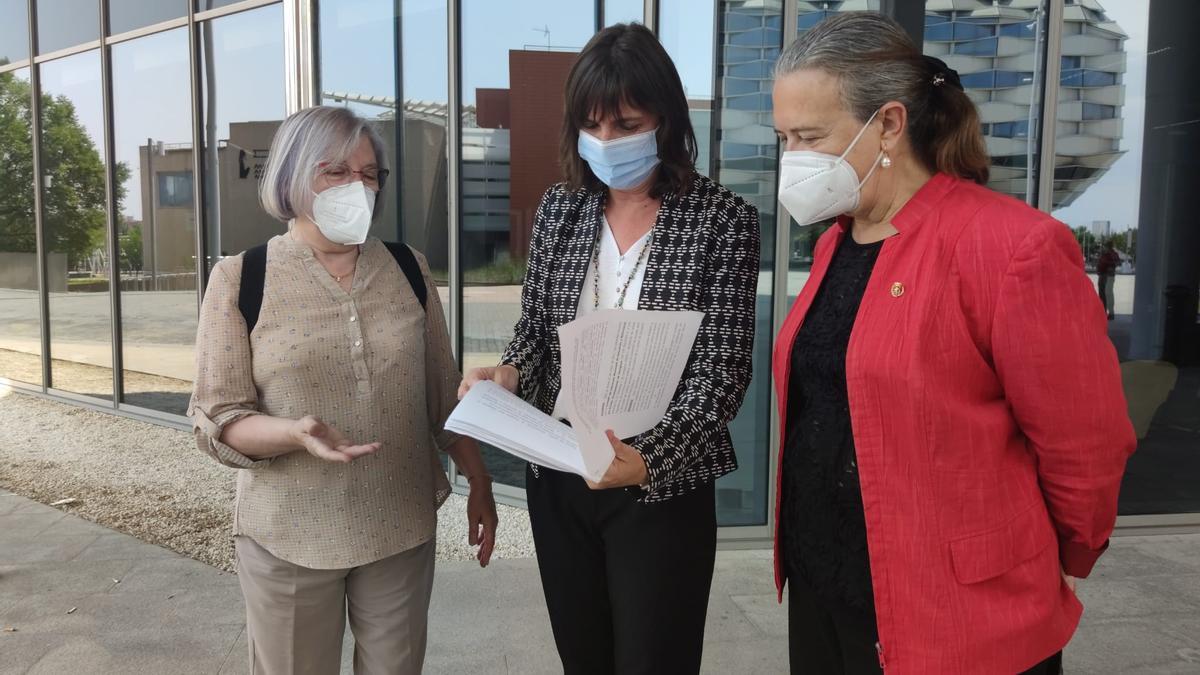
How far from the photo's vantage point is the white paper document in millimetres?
1401

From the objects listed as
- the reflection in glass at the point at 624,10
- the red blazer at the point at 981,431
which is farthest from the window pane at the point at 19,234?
the red blazer at the point at 981,431

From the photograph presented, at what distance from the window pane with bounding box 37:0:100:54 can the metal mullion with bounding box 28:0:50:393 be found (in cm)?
10

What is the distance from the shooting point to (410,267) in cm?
196

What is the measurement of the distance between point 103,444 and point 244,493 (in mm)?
6344

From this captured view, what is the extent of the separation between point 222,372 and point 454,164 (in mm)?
3620

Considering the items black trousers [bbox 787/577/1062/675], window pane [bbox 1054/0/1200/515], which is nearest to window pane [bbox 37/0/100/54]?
window pane [bbox 1054/0/1200/515]

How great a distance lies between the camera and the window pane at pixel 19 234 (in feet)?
29.6

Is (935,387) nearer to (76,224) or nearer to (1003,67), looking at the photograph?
(1003,67)

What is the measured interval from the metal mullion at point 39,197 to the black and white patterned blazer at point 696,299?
363 inches

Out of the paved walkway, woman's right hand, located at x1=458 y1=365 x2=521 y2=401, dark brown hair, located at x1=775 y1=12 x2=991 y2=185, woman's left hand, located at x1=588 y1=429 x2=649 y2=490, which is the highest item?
dark brown hair, located at x1=775 y1=12 x2=991 y2=185

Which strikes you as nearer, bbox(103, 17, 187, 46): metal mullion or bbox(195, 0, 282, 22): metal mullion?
bbox(195, 0, 282, 22): metal mullion

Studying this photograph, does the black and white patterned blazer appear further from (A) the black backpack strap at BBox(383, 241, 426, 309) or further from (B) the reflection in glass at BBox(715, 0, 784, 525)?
(B) the reflection in glass at BBox(715, 0, 784, 525)

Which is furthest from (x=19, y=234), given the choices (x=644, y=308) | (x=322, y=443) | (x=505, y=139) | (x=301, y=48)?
(x=644, y=308)

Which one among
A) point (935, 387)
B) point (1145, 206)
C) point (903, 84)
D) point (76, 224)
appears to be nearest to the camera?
point (935, 387)
